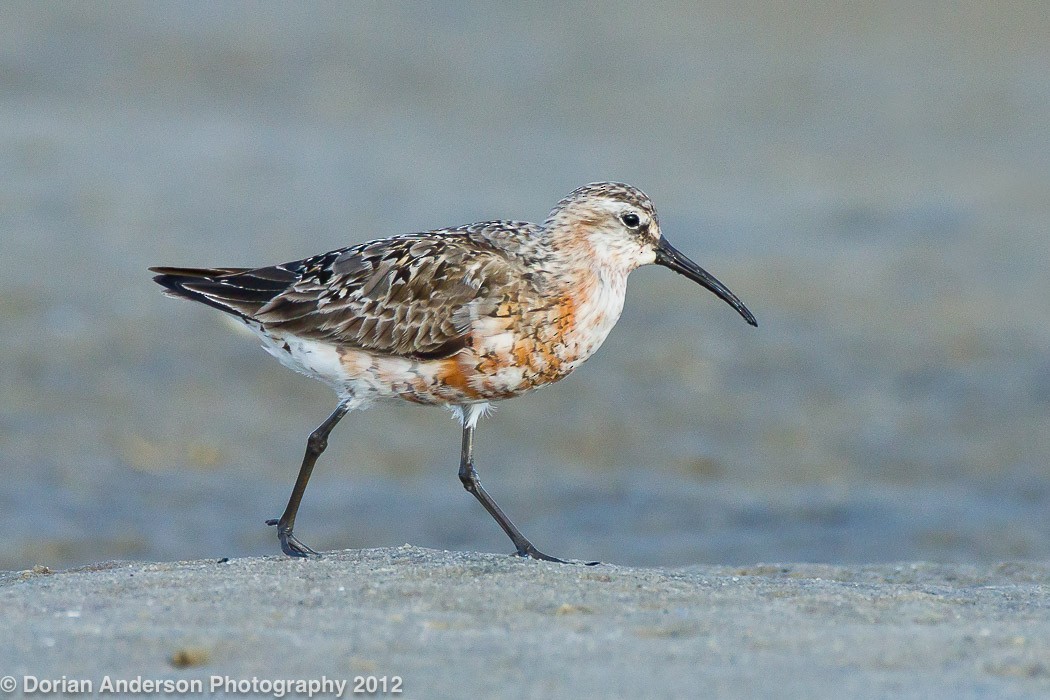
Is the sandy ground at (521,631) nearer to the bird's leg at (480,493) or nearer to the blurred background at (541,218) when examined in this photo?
the bird's leg at (480,493)

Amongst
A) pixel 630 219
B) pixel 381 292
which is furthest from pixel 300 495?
pixel 630 219

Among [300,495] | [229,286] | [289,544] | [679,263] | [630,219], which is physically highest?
[630,219]

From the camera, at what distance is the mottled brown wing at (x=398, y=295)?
23.8 feet

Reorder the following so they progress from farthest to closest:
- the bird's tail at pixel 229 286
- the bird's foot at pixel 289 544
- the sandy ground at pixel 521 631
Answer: the bird's tail at pixel 229 286
the bird's foot at pixel 289 544
the sandy ground at pixel 521 631

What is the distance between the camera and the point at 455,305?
729 cm

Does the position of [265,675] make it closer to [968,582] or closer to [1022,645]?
[1022,645]

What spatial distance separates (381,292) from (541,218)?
702 cm

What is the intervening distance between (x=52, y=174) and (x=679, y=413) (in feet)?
22.0

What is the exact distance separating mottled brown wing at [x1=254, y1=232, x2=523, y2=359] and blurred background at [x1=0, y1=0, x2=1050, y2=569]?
1.46m

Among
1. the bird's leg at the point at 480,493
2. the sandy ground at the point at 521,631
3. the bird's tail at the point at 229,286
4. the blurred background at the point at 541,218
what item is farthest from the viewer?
the blurred background at the point at 541,218

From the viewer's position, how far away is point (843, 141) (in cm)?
1766

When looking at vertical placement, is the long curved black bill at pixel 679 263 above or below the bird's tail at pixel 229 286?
above

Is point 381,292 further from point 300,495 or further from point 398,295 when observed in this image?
point 300,495

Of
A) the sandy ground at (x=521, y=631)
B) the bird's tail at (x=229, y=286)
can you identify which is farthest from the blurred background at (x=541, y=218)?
the sandy ground at (x=521, y=631)
